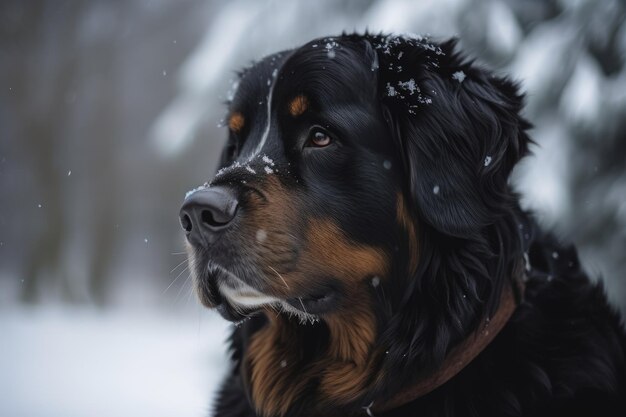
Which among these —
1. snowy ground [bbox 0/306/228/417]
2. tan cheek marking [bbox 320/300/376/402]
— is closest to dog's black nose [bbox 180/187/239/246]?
tan cheek marking [bbox 320/300/376/402]

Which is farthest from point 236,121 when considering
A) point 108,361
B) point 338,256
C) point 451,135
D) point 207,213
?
point 108,361

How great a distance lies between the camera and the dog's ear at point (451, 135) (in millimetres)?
2234

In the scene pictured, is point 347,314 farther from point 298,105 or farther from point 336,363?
point 298,105

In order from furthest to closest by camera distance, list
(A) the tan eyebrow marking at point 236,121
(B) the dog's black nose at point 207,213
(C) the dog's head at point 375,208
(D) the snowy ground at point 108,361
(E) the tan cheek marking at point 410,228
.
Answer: (D) the snowy ground at point 108,361 < (A) the tan eyebrow marking at point 236,121 < (E) the tan cheek marking at point 410,228 < (C) the dog's head at point 375,208 < (B) the dog's black nose at point 207,213

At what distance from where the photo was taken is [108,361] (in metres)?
7.11

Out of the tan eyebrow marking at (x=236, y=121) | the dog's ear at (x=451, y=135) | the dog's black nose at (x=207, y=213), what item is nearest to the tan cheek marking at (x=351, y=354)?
the dog's ear at (x=451, y=135)

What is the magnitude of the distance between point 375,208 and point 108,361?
18.8 ft

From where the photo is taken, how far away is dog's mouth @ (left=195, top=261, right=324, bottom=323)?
220cm

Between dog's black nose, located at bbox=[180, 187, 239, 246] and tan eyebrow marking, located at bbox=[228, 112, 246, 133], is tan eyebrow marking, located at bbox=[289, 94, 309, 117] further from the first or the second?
dog's black nose, located at bbox=[180, 187, 239, 246]

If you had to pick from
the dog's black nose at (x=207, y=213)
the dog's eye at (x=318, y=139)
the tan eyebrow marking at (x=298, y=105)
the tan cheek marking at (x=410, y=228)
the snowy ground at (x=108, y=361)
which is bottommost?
the snowy ground at (x=108, y=361)

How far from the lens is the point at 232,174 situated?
224 cm

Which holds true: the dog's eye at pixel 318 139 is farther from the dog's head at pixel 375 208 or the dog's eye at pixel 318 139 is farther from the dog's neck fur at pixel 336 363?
the dog's neck fur at pixel 336 363

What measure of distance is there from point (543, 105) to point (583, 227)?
973mm

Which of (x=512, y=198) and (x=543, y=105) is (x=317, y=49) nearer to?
(x=512, y=198)
